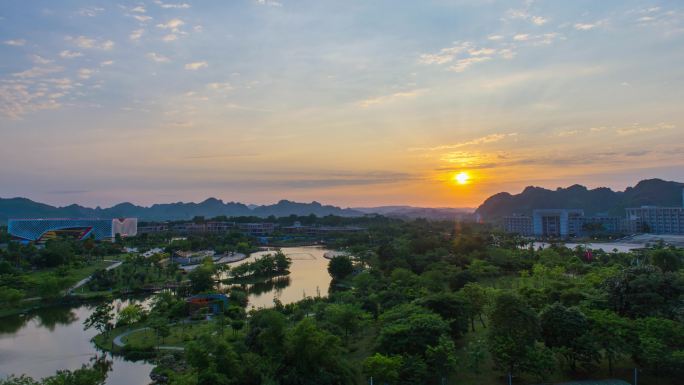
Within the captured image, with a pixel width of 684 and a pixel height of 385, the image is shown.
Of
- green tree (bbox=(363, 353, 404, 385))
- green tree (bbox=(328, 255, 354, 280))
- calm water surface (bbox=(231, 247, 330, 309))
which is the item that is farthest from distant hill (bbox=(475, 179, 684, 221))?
green tree (bbox=(363, 353, 404, 385))

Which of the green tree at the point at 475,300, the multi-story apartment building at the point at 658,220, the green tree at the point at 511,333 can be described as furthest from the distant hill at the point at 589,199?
the green tree at the point at 511,333

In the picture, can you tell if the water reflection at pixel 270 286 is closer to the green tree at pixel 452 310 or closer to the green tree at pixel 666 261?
the green tree at pixel 452 310

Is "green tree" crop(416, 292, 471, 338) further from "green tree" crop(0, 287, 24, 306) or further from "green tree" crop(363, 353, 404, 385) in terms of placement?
"green tree" crop(0, 287, 24, 306)

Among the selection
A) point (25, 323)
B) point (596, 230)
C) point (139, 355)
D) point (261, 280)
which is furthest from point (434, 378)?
point (596, 230)

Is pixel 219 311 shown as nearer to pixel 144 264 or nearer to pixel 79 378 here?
pixel 79 378

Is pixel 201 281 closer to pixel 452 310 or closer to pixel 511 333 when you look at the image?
pixel 452 310
